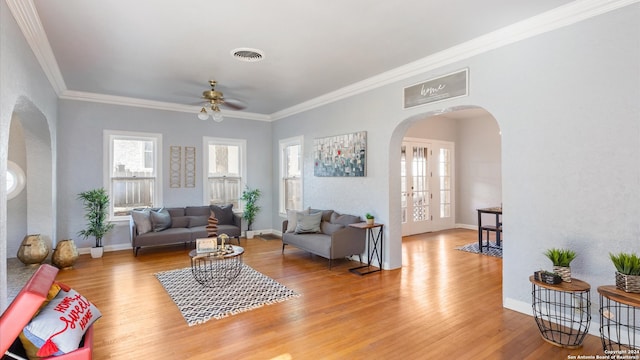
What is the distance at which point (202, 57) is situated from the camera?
4.00m

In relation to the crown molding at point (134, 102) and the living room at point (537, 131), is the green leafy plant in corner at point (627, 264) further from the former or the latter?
the crown molding at point (134, 102)

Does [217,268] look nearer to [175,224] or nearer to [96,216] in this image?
[175,224]

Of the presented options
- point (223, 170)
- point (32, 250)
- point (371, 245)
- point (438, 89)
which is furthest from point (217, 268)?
point (438, 89)

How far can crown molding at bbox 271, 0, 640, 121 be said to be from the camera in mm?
2781

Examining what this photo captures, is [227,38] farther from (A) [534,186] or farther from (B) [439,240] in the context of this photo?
(B) [439,240]

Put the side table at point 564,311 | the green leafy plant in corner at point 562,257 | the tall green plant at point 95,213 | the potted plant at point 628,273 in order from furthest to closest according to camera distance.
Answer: the tall green plant at point 95,213
the green leafy plant in corner at point 562,257
the side table at point 564,311
the potted plant at point 628,273

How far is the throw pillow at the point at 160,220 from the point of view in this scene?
582 cm

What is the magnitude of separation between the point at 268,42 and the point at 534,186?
10.3 ft

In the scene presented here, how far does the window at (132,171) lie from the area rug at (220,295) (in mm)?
2396

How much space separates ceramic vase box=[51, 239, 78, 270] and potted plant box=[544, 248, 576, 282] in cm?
613

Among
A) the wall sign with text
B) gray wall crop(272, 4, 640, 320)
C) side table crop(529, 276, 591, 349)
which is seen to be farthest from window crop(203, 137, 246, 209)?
side table crop(529, 276, 591, 349)

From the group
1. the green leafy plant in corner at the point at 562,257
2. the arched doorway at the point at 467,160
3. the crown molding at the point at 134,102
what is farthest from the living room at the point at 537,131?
the arched doorway at the point at 467,160

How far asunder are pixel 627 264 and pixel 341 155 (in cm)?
386

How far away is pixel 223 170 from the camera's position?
7.27m
